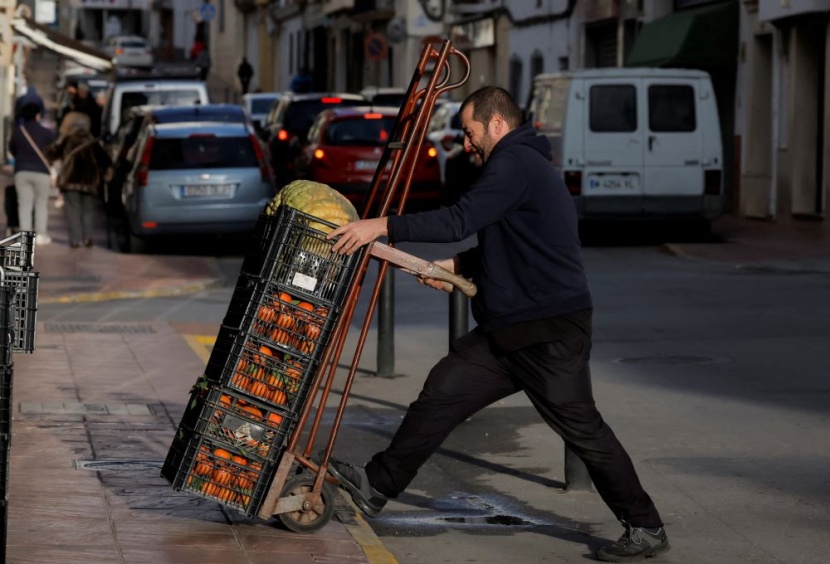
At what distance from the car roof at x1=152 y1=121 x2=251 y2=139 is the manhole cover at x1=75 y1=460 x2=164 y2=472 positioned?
1370cm

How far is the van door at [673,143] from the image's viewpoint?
75.3ft

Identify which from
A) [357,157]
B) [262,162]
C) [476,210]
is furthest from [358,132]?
[476,210]

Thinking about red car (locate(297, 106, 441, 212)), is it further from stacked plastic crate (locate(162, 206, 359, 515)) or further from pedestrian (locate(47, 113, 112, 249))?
stacked plastic crate (locate(162, 206, 359, 515))

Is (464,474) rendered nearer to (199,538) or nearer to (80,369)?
(199,538)

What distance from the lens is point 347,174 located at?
2645cm

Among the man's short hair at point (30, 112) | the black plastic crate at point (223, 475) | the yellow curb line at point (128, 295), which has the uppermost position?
the man's short hair at point (30, 112)

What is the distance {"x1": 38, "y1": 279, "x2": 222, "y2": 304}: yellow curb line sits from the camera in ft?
55.8

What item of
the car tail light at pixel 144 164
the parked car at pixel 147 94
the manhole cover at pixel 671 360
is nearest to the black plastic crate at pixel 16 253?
the manhole cover at pixel 671 360

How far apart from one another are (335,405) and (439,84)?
4.26m

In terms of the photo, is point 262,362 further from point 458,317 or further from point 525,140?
point 458,317

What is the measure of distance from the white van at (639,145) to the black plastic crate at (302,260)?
1597 centimetres

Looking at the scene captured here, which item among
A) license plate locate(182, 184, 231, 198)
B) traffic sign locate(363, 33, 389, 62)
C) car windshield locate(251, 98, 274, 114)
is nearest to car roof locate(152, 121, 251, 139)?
license plate locate(182, 184, 231, 198)

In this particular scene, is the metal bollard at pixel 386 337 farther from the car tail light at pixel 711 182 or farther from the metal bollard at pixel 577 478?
the car tail light at pixel 711 182

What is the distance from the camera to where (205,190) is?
21.8 metres
